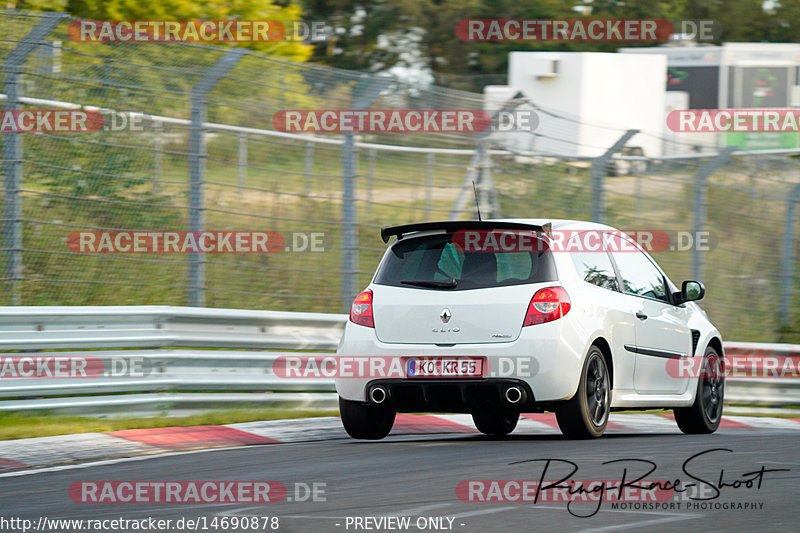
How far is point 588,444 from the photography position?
8688 mm

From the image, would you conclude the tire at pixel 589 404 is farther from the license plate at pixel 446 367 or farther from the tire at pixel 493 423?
the tire at pixel 493 423

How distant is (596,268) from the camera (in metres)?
9.37

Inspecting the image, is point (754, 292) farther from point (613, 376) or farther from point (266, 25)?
point (266, 25)

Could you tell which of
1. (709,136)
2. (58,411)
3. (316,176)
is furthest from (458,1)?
(58,411)

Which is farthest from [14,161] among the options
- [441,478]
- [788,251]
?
[788,251]

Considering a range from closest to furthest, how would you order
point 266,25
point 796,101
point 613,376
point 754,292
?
1. point 613,376
2. point 754,292
3. point 266,25
4. point 796,101

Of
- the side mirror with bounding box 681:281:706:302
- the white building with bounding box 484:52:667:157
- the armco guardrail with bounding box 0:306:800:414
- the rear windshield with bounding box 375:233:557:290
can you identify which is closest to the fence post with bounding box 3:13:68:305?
the armco guardrail with bounding box 0:306:800:414

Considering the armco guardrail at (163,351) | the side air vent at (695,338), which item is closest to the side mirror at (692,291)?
the side air vent at (695,338)

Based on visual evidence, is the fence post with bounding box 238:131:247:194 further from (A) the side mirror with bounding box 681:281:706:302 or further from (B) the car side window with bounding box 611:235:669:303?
(A) the side mirror with bounding box 681:281:706:302

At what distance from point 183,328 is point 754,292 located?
7.97 meters

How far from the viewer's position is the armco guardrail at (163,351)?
969cm

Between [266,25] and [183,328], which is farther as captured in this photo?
[266,25]

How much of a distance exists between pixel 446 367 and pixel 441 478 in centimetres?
154

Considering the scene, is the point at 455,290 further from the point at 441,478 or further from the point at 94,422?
the point at 94,422
